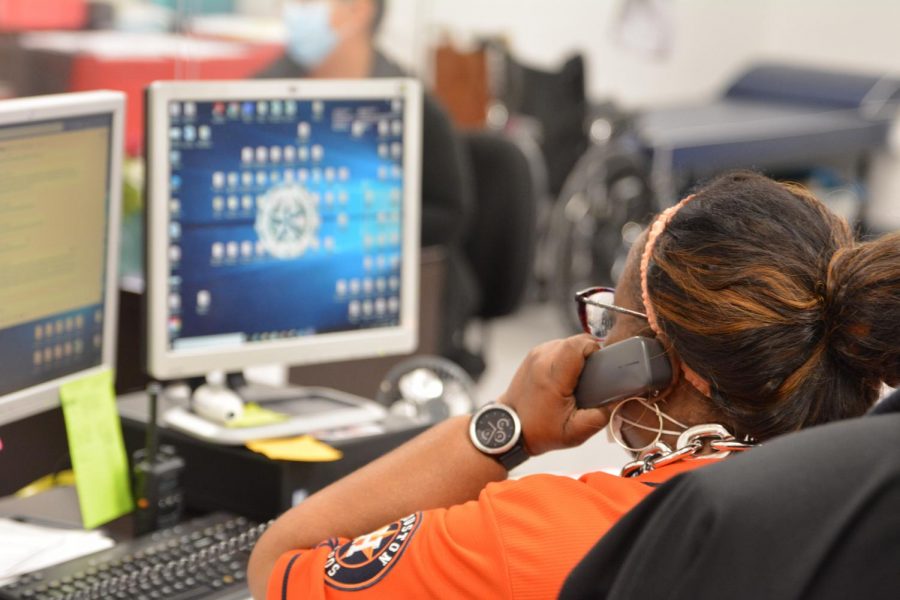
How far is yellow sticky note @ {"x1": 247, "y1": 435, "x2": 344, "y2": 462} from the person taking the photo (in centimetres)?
166

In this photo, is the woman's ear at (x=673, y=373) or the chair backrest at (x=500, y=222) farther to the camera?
A: the chair backrest at (x=500, y=222)

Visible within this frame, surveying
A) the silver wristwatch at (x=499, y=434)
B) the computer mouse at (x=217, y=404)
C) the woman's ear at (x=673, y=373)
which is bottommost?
the computer mouse at (x=217, y=404)

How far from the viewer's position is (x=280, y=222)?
180 centimetres

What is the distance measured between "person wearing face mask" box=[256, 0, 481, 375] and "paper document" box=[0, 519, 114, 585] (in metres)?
1.36

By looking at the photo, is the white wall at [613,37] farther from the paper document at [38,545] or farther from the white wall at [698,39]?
the paper document at [38,545]

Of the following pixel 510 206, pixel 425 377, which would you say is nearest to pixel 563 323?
pixel 510 206

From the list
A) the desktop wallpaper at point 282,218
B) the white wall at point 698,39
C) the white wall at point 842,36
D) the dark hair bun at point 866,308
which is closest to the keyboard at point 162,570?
the desktop wallpaper at point 282,218

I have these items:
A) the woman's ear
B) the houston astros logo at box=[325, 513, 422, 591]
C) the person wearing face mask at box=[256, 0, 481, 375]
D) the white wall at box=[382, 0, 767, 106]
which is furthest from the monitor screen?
the white wall at box=[382, 0, 767, 106]

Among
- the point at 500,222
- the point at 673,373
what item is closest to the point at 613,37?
the point at 500,222

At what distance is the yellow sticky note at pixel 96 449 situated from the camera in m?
1.61

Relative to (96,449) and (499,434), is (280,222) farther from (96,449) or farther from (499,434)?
(499,434)

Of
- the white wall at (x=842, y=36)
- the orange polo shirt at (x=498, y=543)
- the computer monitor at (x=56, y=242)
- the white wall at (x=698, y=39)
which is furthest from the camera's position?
the white wall at (x=842, y=36)

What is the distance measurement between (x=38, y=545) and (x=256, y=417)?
0.33m

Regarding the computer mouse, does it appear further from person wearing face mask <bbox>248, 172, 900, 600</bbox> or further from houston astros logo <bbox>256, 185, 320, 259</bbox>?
person wearing face mask <bbox>248, 172, 900, 600</bbox>
